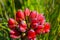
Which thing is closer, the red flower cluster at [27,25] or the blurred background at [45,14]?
the red flower cluster at [27,25]

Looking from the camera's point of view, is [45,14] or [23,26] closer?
[23,26]

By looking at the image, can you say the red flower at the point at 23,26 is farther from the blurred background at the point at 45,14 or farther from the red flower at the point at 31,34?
the blurred background at the point at 45,14

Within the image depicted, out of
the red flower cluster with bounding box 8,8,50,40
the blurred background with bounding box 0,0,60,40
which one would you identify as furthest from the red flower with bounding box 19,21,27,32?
the blurred background with bounding box 0,0,60,40

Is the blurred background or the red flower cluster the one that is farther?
the blurred background

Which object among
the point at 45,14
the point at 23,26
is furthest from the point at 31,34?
the point at 45,14

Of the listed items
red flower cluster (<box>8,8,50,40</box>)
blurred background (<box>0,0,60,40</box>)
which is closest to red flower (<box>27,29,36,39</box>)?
red flower cluster (<box>8,8,50,40</box>)

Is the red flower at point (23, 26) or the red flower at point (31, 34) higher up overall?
the red flower at point (23, 26)

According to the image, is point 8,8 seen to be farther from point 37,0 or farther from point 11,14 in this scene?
point 37,0

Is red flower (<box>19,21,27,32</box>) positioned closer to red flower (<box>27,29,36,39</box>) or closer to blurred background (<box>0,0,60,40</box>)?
red flower (<box>27,29,36,39</box>)

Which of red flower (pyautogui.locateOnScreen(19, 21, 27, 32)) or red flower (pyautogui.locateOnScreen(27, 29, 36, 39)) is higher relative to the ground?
red flower (pyautogui.locateOnScreen(19, 21, 27, 32))

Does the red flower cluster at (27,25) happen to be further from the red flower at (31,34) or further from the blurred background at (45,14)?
the blurred background at (45,14)

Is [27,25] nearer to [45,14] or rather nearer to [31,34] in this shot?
[31,34]

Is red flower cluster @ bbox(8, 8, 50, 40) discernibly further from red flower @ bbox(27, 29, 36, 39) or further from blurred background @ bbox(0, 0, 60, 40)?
blurred background @ bbox(0, 0, 60, 40)

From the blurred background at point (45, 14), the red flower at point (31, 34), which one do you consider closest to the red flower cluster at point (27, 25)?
the red flower at point (31, 34)
